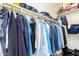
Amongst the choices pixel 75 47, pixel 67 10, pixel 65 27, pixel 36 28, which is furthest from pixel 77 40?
pixel 36 28

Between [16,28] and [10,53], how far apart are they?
22 centimetres

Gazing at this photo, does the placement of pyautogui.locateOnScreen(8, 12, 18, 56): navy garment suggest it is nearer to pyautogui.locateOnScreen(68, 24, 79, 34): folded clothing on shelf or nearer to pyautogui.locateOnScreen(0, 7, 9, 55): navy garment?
pyautogui.locateOnScreen(0, 7, 9, 55): navy garment

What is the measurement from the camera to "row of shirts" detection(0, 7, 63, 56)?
2.86 ft

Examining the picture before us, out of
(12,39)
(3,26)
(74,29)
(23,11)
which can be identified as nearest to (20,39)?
(12,39)

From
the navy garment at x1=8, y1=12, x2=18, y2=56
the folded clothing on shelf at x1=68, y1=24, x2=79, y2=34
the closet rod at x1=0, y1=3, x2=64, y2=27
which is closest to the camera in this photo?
the navy garment at x1=8, y1=12, x2=18, y2=56

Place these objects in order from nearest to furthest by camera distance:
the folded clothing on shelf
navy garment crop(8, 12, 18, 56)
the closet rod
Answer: navy garment crop(8, 12, 18, 56)
the closet rod
the folded clothing on shelf

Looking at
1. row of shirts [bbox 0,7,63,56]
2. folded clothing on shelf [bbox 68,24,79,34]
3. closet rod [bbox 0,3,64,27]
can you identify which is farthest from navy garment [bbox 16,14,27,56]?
folded clothing on shelf [bbox 68,24,79,34]

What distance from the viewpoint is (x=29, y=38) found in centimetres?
97

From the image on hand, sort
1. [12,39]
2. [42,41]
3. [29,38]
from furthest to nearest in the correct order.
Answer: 1. [42,41]
2. [29,38]
3. [12,39]

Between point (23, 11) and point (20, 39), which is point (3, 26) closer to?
point (20, 39)

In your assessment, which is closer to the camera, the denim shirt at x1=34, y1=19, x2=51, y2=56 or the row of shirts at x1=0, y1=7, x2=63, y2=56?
the row of shirts at x1=0, y1=7, x2=63, y2=56

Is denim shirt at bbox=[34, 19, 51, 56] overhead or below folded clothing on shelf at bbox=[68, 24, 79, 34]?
below

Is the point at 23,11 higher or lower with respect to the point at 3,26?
higher

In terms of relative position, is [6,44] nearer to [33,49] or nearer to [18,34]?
[18,34]
